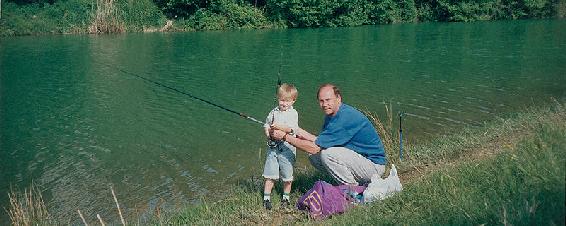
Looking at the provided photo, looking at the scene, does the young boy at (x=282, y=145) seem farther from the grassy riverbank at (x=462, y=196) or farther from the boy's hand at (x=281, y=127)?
the grassy riverbank at (x=462, y=196)

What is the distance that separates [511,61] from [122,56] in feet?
54.4

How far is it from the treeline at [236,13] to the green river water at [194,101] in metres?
13.1

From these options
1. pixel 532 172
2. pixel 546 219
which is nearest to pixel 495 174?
pixel 532 172

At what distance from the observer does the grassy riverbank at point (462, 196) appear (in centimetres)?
370

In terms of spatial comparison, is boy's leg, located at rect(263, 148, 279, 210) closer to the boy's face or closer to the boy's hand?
the boy's hand

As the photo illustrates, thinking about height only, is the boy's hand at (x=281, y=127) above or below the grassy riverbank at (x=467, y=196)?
above

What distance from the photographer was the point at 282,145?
5988 mm

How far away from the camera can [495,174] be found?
15.5 feet

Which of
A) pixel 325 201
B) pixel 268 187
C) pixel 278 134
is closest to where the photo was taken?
pixel 325 201

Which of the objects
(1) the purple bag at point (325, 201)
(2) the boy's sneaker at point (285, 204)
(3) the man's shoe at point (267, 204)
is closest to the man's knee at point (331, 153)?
(1) the purple bag at point (325, 201)

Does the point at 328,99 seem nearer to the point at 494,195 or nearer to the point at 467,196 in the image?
the point at 467,196

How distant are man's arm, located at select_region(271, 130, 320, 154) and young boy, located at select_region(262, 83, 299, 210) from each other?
72 millimetres

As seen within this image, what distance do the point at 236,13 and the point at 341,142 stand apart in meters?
41.5

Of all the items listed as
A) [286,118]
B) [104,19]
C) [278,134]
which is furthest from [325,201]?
[104,19]
